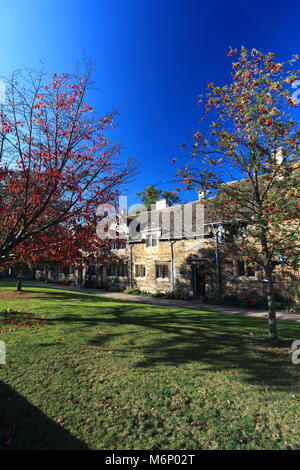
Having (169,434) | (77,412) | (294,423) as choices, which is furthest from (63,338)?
(294,423)

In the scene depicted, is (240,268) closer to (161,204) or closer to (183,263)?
(183,263)

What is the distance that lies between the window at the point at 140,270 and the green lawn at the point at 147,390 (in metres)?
12.7

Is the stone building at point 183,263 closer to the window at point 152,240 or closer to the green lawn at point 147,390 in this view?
the window at point 152,240

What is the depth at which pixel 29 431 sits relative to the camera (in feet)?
10.8

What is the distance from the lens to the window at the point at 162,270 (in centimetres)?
1887

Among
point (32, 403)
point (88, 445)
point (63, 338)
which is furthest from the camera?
point (63, 338)

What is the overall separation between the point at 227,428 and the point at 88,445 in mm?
2022

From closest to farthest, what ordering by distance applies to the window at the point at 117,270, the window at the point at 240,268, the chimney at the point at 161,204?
1. the window at the point at 240,268
2. the window at the point at 117,270
3. the chimney at the point at 161,204

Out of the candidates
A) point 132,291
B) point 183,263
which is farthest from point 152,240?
point 132,291

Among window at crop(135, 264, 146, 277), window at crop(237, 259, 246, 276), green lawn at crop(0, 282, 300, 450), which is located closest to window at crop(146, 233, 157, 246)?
window at crop(135, 264, 146, 277)

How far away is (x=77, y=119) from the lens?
20.1ft

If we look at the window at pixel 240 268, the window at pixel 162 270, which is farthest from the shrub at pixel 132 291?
the window at pixel 240 268
